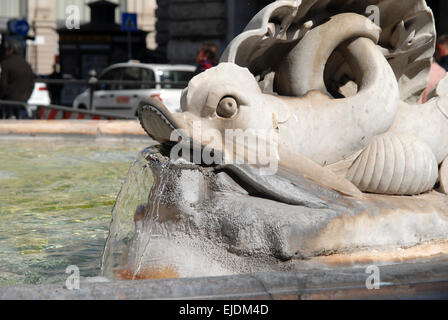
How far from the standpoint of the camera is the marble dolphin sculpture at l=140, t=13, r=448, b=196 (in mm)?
2902

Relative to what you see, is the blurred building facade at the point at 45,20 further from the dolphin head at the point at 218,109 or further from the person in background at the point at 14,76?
the dolphin head at the point at 218,109

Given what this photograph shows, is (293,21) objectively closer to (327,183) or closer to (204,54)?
(327,183)

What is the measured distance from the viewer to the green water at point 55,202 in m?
3.43

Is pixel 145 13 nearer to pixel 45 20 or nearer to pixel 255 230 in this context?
pixel 45 20

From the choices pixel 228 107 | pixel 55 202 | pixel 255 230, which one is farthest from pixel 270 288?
pixel 55 202

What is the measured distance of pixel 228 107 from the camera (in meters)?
2.89

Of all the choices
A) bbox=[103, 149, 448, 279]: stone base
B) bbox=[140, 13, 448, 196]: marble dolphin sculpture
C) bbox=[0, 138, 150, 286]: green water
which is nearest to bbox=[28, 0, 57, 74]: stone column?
bbox=[0, 138, 150, 286]: green water

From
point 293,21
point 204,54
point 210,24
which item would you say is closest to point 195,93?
point 293,21

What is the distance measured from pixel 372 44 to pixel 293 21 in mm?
344

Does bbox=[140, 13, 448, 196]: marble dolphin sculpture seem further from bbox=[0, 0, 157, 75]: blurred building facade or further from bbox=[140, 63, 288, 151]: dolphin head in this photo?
bbox=[0, 0, 157, 75]: blurred building facade

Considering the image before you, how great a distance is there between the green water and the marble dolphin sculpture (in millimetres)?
874

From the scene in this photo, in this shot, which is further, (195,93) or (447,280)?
(195,93)

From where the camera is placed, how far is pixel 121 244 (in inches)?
121

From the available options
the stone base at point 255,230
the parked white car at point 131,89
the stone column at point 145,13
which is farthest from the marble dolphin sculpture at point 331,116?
the stone column at point 145,13
